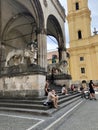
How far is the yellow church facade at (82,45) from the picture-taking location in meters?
41.4

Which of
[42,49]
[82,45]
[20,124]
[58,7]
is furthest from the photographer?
[82,45]

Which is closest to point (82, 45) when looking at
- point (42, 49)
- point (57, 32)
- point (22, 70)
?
point (57, 32)

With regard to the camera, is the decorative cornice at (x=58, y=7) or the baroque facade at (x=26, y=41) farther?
the decorative cornice at (x=58, y=7)

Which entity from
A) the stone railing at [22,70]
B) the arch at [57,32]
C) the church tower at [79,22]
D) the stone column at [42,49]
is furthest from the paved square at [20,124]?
the church tower at [79,22]

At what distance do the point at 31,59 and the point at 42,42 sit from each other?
4.57 metres

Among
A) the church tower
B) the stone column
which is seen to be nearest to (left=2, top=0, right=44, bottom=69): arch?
the stone column

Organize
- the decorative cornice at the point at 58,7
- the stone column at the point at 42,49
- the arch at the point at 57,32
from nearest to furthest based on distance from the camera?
the stone column at the point at 42,49
the decorative cornice at the point at 58,7
the arch at the point at 57,32

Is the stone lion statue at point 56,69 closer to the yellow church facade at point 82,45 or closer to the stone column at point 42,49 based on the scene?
the stone column at point 42,49

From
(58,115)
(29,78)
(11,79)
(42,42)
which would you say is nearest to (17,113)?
(58,115)

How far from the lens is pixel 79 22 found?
1722 inches

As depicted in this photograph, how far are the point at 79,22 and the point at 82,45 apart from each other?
5132 mm

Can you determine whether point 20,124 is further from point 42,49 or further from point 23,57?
point 42,49

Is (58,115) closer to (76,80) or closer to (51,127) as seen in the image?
(51,127)

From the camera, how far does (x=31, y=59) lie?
10.7m
